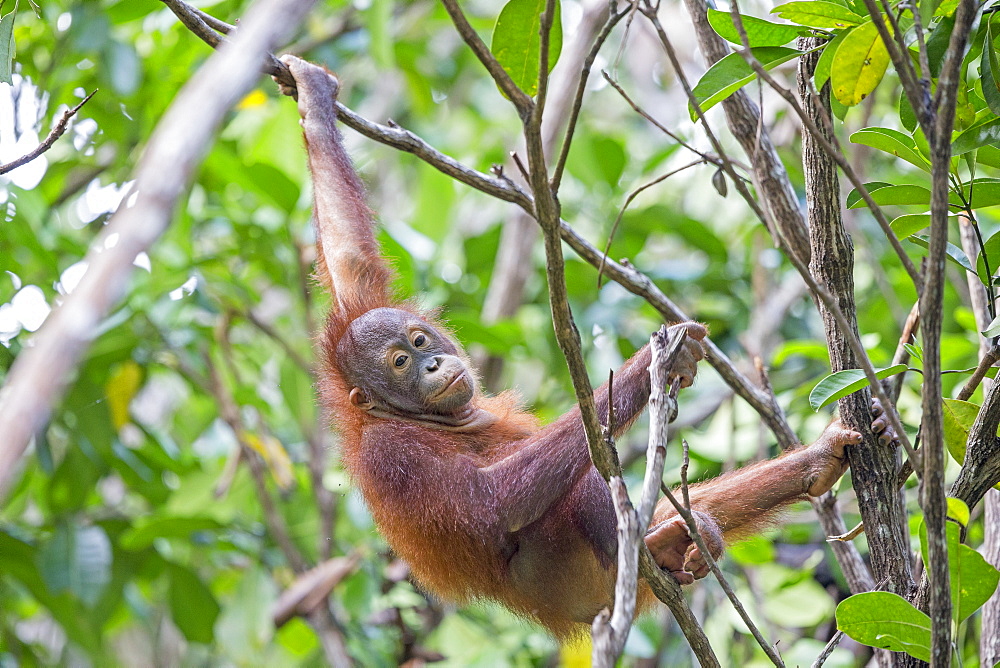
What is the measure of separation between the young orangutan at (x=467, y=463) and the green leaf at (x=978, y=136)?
707 millimetres

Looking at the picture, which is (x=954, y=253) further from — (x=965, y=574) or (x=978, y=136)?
(x=965, y=574)

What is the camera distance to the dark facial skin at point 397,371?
3.13 m

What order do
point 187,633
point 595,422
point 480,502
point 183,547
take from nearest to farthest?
1. point 595,422
2. point 480,502
3. point 187,633
4. point 183,547

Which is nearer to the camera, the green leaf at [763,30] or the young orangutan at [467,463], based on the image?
the green leaf at [763,30]

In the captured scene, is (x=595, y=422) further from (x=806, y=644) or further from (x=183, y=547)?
(x=183, y=547)

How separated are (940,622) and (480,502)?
4.48ft

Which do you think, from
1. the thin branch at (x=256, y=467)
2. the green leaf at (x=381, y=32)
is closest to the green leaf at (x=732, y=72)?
the green leaf at (x=381, y=32)

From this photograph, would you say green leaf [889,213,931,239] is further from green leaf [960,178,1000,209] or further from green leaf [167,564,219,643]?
green leaf [167,564,219,643]

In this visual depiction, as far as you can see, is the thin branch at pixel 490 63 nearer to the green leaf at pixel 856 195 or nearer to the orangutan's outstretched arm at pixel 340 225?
the green leaf at pixel 856 195

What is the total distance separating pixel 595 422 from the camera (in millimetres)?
1780

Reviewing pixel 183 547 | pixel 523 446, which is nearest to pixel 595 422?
pixel 523 446

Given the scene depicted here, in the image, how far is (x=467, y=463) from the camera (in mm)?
2787

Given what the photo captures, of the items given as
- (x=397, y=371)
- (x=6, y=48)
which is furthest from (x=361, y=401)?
(x=6, y=48)

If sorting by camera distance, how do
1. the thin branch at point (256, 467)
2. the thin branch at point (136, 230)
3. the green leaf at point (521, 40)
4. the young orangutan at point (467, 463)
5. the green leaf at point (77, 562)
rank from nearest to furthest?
the thin branch at point (136, 230)
the green leaf at point (521, 40)
the young orangutan at point (467, 463)
the green leaf at point (77, 562)
the thin branch at point (256, 467)
